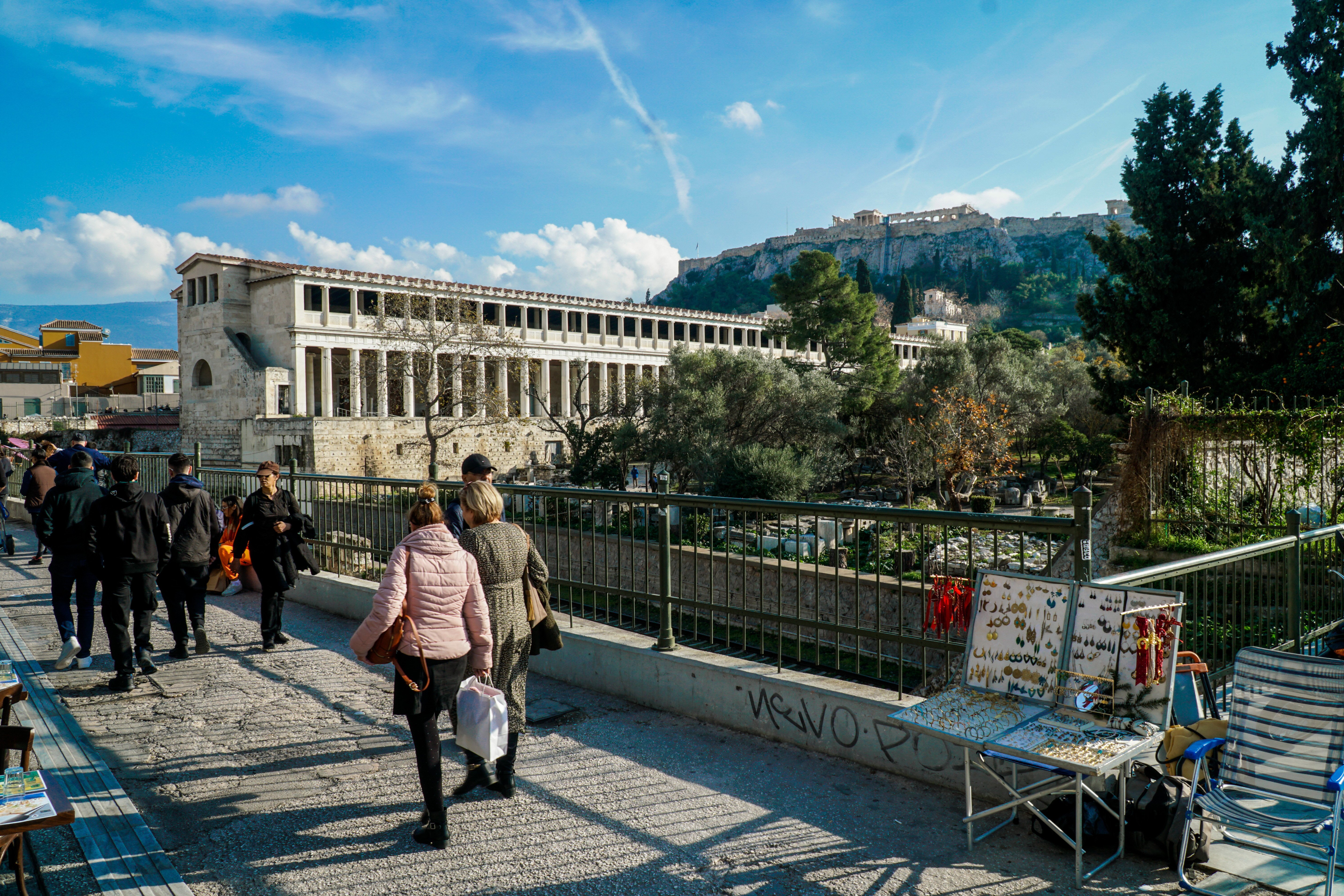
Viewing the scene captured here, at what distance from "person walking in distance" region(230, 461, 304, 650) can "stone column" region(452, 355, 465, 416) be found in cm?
3021

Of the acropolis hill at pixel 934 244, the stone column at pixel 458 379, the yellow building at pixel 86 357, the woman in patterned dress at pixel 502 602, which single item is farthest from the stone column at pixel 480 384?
the acropolis hill at pixel 934 244

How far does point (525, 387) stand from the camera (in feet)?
186

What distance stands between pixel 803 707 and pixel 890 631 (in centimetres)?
70

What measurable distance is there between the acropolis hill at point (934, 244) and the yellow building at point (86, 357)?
99.0m

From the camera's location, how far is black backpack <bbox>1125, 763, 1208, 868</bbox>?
3.41 metres

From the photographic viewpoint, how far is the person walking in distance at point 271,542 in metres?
7.48

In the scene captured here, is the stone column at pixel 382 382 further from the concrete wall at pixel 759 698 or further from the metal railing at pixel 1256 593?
the metal railing at pixel 1256 593

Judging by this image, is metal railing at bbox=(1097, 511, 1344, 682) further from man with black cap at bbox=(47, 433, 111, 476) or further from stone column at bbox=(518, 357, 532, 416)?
stone column at bbox=(518, 357, 532, 416)

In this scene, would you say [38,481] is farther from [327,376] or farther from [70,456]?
[327,376]

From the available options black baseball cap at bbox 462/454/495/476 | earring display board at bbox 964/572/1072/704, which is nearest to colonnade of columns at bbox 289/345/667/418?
black baseball cap at bbox 462/454/495/476

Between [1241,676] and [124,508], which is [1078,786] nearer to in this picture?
[1241,676]

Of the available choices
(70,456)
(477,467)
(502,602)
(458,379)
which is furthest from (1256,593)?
(458,379)

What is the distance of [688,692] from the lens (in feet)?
18.4

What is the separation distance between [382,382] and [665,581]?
4483 centimetres
